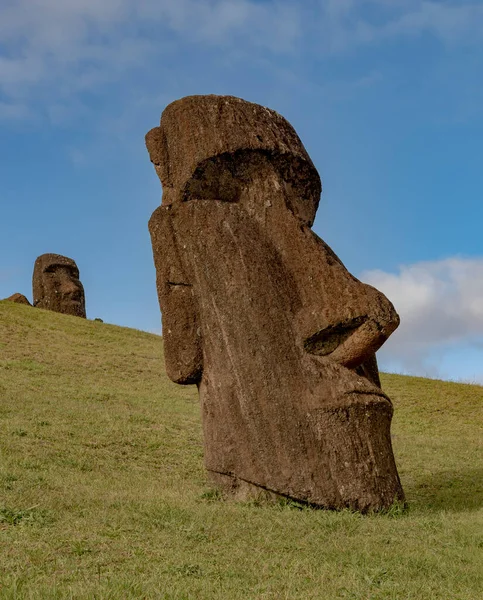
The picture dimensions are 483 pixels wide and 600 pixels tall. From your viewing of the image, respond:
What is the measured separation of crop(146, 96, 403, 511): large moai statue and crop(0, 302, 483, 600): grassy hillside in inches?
21.7

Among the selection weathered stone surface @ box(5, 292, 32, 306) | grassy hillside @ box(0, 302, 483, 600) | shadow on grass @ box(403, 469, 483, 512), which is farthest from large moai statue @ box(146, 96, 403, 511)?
weathered stone surface @ box(5, 292, 32, 306)

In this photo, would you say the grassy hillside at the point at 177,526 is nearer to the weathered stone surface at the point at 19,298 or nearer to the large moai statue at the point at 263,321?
the large moai statue at the point at 263,321

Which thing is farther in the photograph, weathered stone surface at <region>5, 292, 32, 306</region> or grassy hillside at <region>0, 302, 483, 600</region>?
weathered stone surface at <region>5, 292, 32, 306</region>

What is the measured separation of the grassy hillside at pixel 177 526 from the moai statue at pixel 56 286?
17506 mm

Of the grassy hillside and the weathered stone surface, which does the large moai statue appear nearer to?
the grassy hillside

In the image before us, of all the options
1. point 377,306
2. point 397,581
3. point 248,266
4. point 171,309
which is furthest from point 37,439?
point 397,581

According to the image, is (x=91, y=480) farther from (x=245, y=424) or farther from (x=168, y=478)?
(x=245, y=424)

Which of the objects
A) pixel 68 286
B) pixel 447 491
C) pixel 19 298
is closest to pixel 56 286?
pixel 68 286

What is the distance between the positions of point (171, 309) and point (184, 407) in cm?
1096

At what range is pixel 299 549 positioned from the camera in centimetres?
687

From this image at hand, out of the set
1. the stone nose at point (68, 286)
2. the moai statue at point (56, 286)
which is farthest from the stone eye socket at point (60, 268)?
the stone nose at point (68, 286)

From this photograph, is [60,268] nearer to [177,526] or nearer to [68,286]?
[68,286]

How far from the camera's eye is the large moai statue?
8805 mm

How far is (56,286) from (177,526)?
28810mm
